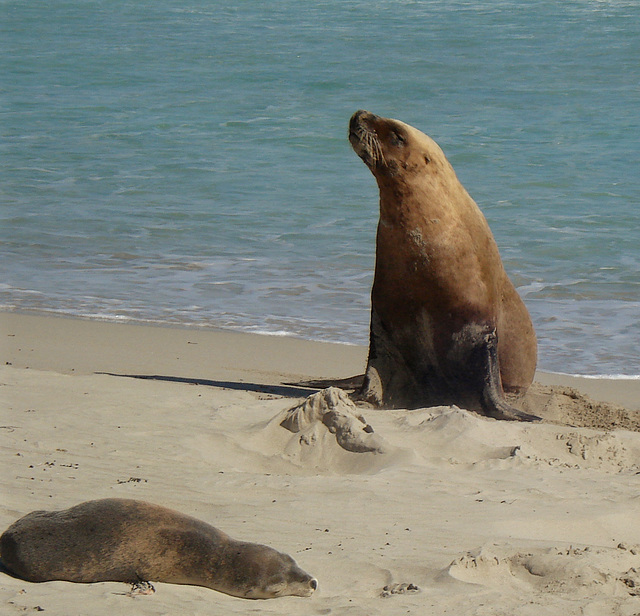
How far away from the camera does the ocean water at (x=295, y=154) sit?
948cm

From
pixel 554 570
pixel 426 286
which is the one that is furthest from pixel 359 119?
pixel 554 570

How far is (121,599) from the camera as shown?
3021 mm

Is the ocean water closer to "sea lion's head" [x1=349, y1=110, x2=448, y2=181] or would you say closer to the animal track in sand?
"sea lion's head" [x1=349, y1=110, x2=448, y2=181]

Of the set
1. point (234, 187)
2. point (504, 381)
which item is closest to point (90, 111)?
point (234, 187)

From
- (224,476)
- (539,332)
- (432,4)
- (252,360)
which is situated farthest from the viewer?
(432,4)

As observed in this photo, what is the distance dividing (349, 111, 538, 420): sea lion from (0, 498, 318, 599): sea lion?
2.78 metres

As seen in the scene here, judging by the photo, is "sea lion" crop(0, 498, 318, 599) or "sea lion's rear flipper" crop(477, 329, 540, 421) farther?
"sea lion's rear flipper" crop(477, 329, 540, 421)

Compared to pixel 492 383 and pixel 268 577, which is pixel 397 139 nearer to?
pixel 492 383

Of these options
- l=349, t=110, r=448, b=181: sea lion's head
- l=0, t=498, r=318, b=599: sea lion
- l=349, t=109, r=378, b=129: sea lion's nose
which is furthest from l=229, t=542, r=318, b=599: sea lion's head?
l=349, t=109, r=378, b=129: sea lion's nose

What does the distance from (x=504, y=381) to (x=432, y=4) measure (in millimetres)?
29743

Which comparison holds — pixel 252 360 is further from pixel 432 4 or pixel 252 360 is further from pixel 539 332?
pixel 432 4

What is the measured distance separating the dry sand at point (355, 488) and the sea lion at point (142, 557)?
0.17 feet

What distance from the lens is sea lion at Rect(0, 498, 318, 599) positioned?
3.18 meters

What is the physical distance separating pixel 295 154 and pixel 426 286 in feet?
39.0
